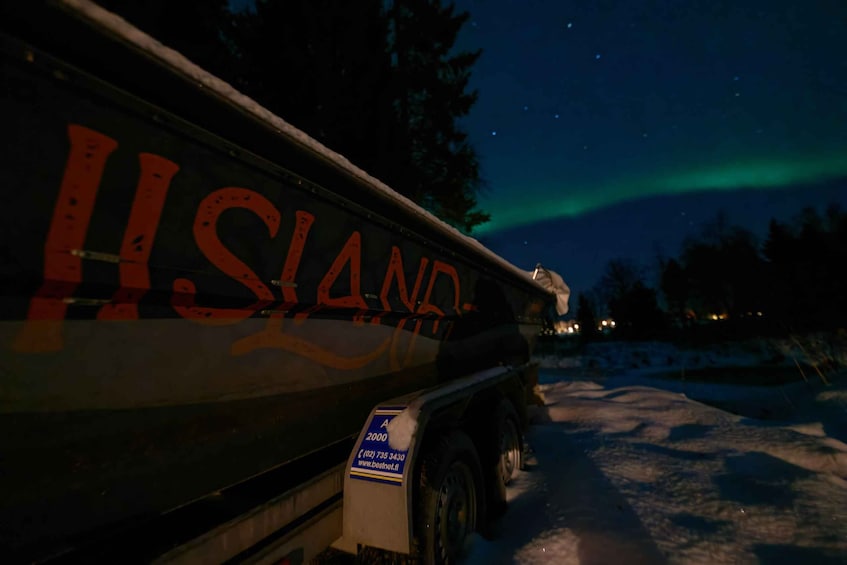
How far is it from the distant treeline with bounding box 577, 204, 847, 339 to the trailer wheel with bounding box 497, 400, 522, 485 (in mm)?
19028

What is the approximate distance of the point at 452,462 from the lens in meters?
2.45

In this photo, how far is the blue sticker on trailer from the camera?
200cm

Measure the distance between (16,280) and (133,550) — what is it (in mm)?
1022

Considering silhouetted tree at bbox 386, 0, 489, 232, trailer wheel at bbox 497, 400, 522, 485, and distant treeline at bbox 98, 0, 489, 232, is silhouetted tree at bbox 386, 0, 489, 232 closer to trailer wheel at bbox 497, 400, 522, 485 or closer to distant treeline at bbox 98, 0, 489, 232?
distant treeline at bbox 98, 0, 489, 232

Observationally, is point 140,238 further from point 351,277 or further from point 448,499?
point 448,499

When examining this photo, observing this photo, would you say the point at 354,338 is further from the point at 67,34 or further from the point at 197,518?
the point at 67,34

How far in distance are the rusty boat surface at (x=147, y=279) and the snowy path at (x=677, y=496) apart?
198cm

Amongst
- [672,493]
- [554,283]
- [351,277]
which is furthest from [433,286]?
[554,283]

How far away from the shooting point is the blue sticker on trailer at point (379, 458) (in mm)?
1995

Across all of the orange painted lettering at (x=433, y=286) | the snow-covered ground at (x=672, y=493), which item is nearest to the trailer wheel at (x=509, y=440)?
the snow-covered ground at (x=672, y=493)

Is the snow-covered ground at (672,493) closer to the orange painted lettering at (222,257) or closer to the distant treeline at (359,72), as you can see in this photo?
the orange painted lettering at (222,257)

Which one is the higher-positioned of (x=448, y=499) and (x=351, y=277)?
(x=351, y=277)

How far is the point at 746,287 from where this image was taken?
104 feet

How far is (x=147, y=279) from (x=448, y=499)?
2.18m
